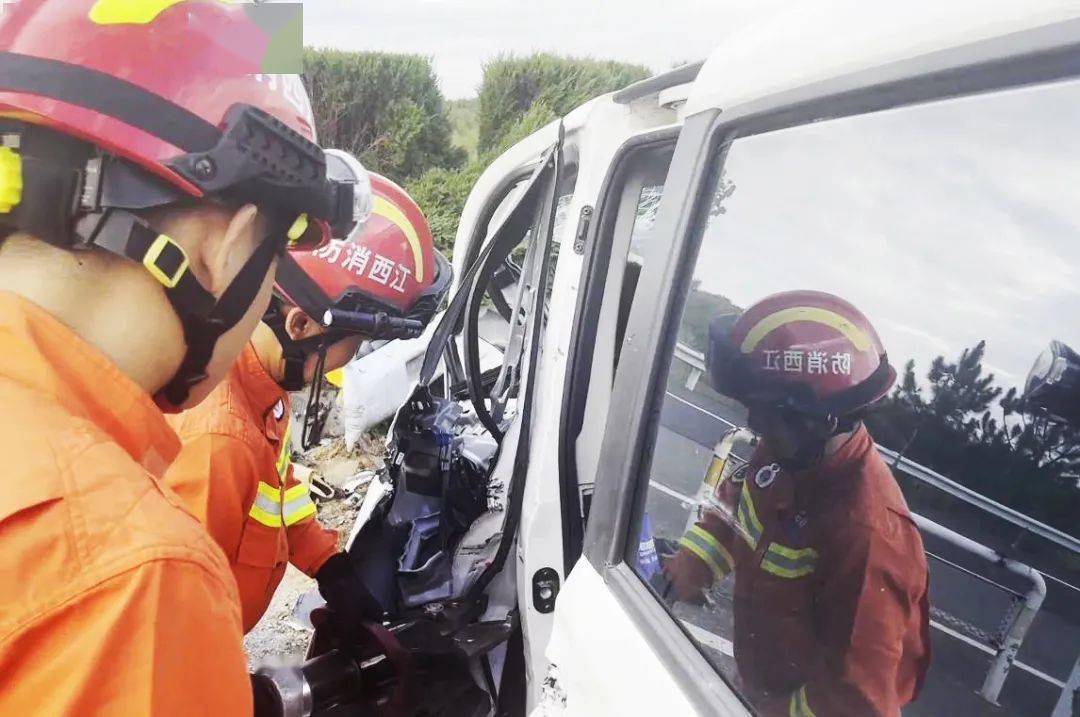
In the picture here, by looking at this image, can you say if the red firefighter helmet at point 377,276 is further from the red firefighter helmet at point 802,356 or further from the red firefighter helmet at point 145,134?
the red firefighter helmet at point 802,356

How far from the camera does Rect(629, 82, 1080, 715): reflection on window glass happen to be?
769 millimetres

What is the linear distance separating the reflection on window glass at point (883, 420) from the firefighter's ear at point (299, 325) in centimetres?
122

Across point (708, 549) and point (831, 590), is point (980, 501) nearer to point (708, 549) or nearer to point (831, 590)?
point (831, 590)

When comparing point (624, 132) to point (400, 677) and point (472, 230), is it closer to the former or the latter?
point (472, 230)

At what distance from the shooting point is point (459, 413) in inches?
104

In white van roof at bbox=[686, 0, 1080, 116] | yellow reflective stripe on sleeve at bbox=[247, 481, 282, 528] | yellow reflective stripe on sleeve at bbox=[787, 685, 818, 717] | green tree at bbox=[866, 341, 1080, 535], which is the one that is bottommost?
yellow reflective stripe on sleeve at bbox=[247, 481, 282, 528]

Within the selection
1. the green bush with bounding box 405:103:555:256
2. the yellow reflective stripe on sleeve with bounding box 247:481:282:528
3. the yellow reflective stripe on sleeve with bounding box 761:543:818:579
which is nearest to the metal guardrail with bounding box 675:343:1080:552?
the yellow reflective stripe on sleeve with bounding box 761:543:818:579

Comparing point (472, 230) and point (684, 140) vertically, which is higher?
point (684, 140)

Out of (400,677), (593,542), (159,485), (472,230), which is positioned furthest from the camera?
(472,230)

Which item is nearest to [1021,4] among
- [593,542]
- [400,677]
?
[593,542]

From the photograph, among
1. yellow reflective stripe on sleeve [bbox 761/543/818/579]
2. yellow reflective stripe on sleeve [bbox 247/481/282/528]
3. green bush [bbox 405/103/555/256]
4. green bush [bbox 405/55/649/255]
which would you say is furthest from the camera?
green bush [bbox 405/55/649/255]

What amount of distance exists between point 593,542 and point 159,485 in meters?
0.75

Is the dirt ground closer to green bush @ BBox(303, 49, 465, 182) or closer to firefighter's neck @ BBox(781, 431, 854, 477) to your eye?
firefighter's neck @ BBox(781, 431, 854, 477)

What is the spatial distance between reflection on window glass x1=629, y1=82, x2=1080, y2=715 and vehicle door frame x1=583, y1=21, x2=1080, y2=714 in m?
0.03
